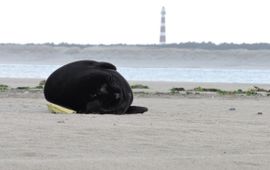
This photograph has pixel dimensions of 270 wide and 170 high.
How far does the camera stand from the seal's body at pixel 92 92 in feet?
39.9

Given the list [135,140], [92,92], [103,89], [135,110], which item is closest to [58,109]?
[92,92]

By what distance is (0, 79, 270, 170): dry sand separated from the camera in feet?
23.8

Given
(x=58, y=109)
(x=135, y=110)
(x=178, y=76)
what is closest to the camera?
(x=58, y=109)

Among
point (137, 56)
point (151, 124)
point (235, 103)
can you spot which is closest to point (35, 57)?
point (137, 56)

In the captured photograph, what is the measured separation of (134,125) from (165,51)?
5895 cm

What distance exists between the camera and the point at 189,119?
36.7 feet

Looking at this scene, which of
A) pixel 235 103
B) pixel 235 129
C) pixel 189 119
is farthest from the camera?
pixel 235 103

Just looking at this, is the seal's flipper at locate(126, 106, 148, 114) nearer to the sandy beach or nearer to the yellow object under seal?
the sandy beach

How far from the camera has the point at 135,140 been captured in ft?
28.1

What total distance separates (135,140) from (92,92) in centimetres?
368

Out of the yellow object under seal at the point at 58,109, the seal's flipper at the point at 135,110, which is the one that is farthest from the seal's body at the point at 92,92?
the yellow object under seal at the point at 58,109

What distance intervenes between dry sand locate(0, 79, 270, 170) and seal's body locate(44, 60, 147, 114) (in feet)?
1.26

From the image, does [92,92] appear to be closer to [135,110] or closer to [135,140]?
[135,110]

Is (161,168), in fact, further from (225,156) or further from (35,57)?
(35,57)
